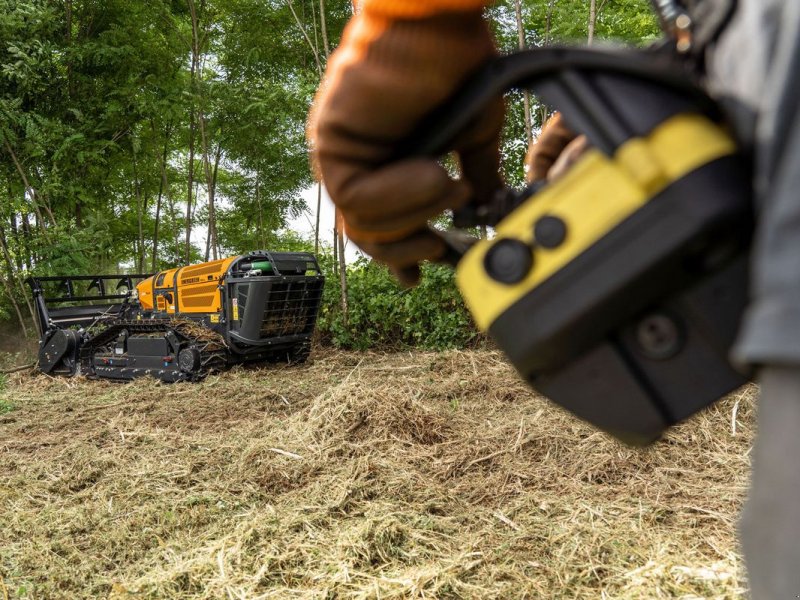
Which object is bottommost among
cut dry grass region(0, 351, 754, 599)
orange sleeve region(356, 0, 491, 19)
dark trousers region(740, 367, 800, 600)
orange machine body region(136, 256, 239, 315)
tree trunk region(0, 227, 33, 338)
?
cut dry grass region(0, 351, 754, 599)

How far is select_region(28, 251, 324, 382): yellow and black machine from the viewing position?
7223 mm

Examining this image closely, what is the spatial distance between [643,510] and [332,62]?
8.43 feet

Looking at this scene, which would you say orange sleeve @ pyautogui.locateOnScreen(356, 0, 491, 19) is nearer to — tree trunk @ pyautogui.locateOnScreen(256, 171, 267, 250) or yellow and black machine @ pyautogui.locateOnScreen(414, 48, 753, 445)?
yellow and black machine @ pyautogui.locateOnScreen(414, 48, 753, 445)

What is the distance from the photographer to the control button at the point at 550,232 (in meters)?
0.72

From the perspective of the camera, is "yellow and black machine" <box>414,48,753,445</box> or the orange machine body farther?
the orange machine body

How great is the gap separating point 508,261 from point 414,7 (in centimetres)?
31

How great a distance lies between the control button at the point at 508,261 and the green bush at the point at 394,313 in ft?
25.4

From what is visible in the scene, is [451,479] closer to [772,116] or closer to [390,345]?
[772,116]

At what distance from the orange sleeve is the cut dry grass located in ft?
6.46

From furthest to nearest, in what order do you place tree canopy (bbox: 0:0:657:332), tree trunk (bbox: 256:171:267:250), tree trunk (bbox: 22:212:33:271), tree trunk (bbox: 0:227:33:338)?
tree trunk (bbox: 256:171:267:250), tree trunk (bbox: 0:227:33:338), tree trunk (bbox: 22:212:33:271), tree canopy (bbox: 0:0:657:332)

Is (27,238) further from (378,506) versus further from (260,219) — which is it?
(378,506)

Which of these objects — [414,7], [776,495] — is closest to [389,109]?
[414,7]

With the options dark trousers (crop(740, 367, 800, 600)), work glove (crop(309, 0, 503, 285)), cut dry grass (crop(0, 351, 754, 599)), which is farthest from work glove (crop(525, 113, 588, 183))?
cut dry grass (crop(0, 351, 754, 599))

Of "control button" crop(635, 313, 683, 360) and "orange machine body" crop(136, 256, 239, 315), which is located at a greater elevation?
"orange machine body" crop(136, 256, 239, 315)
